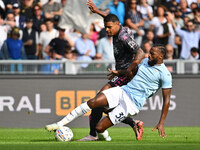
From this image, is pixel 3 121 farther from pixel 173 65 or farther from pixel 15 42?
pixel 173 65

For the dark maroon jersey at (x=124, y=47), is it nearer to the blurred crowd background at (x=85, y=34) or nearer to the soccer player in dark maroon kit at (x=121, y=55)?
the soccer player in dark maroon kit at (x=121, y=55)

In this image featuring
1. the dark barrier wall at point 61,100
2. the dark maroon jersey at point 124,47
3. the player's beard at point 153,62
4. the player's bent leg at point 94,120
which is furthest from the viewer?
the dark barrier wall at point 61,100

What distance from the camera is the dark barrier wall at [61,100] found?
1505 centimetres

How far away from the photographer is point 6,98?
49.3 ft

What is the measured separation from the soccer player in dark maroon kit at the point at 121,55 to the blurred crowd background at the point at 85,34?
538 cm

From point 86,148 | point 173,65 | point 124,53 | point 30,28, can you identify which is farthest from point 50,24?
point 86,148

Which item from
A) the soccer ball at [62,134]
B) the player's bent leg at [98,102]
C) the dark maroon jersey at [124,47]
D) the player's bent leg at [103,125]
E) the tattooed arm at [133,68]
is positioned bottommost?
the soccer ball at [62,134]

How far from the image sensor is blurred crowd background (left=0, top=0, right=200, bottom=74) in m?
15.7

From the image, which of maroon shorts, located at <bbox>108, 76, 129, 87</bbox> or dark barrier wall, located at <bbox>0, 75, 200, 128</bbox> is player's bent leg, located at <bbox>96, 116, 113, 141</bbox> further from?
dark barrier wall, located at <bbox>0, 75, 200, 128</bbox>

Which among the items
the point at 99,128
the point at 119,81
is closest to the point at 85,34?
the point at 119,81

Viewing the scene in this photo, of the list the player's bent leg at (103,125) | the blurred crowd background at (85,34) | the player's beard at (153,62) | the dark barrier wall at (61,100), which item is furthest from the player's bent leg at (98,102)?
the blurred crowd background at (85,34)

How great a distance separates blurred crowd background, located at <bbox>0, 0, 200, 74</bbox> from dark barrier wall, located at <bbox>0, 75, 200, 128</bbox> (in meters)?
0.53

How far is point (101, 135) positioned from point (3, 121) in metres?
5.85

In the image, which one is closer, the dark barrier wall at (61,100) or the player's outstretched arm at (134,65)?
the player's outstretched arm at (134,65)
